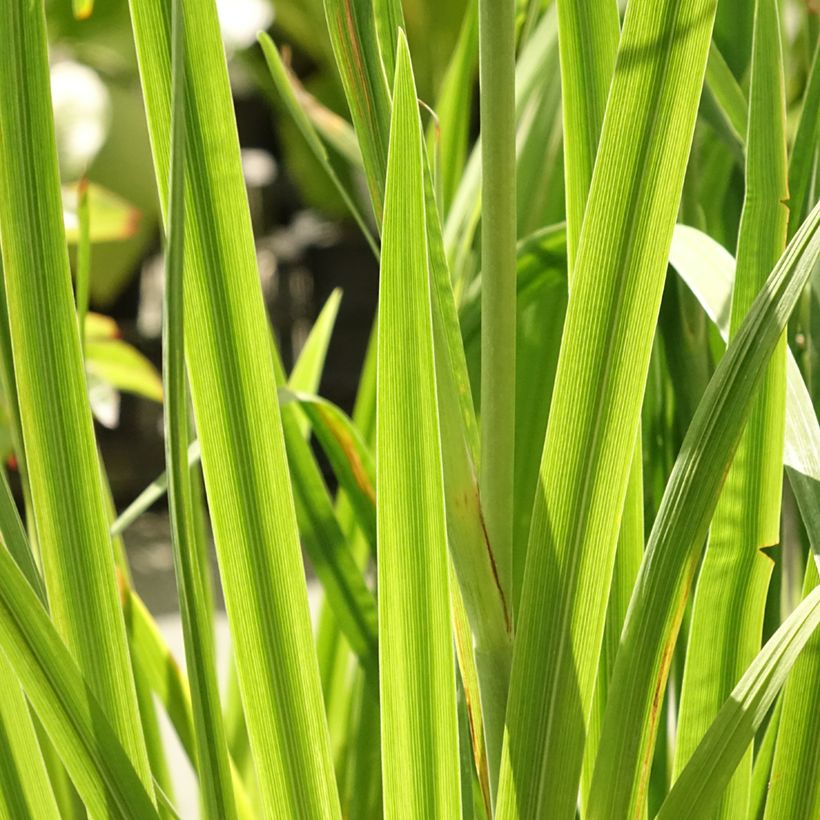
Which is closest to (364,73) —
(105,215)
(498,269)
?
(498,269)

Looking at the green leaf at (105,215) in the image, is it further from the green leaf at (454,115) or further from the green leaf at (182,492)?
the green leaf at (182,492)

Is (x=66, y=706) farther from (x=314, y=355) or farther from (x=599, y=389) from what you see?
(x=314, y=355)

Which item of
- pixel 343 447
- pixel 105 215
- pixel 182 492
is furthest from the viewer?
pixel 105 215

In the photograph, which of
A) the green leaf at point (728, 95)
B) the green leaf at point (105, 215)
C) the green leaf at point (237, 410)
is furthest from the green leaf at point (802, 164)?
the green leaf at point (105, 215)

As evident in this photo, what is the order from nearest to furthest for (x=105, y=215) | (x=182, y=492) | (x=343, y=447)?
(x=182, y=492), (x=343, y=447), (x=105, y=215)

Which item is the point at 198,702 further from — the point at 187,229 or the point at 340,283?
the point at 340,283

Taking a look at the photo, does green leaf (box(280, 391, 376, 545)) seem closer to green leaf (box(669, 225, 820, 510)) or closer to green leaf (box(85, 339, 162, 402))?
green leaf (box(669, 225, 820, 510))
